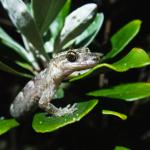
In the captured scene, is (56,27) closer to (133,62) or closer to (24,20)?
(24,20)

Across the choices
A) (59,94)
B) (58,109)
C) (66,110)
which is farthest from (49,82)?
(66,110)

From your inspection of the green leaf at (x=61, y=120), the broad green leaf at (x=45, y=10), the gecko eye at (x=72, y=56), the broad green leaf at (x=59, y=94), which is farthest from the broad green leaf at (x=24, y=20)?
the green leaf at (x=61, y=120)

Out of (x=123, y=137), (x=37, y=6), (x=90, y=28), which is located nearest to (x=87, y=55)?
(x=90, y=28)

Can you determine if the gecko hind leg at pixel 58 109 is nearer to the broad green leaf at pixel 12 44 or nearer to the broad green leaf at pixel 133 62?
the broad green leaf at pixel 133 62

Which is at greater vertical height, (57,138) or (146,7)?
(146,7)

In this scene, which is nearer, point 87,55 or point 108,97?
point 108,97

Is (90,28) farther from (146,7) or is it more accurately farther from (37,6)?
(146,7)

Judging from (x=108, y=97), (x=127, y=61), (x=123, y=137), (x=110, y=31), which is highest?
(x=110, y=31)
